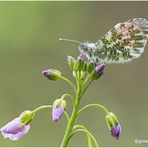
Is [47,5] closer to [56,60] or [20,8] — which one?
[20,8]

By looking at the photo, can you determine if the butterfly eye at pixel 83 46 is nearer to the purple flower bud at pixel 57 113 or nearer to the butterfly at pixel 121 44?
the butterfly at pixel 121 44

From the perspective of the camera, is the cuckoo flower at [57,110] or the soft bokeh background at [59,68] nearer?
the cuckoo flower at [57,110]

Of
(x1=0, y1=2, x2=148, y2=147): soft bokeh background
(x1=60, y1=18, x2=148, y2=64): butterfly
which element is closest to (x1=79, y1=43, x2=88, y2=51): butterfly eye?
(x1=60, y1=18, x2=148, y2=64): butterfly

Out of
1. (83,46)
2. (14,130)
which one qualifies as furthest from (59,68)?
(14,130)

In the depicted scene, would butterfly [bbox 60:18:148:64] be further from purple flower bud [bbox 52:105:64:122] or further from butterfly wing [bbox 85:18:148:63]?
purple flower bud [bbox 52:105:64:122]

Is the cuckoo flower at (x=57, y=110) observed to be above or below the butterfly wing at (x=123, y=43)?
below

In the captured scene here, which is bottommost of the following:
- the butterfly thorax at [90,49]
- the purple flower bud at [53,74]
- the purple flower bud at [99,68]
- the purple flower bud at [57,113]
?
the purple flower bud at [57,113]

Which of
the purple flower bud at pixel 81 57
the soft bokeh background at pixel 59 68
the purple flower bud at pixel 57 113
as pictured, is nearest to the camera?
the purple flower bud at pixel 57 113

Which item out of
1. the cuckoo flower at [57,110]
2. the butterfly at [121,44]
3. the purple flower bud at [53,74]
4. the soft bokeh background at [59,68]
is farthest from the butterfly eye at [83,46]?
the soft bokeh background at [59,68]
